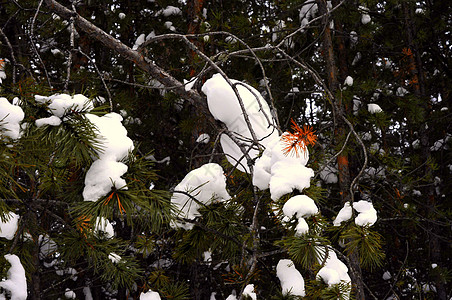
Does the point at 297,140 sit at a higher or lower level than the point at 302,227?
higher

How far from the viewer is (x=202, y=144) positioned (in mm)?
4539

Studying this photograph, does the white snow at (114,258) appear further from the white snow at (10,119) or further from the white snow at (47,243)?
the white snow at (10,119)

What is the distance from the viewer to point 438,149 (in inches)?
304

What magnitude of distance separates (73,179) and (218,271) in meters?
5.23

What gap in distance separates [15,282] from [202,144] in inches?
115

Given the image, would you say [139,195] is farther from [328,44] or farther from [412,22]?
[412,22]

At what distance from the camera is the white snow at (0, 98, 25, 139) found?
3.44 ft

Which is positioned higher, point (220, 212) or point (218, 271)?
point (218, 271)

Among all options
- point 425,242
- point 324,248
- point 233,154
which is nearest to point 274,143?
point 324,248

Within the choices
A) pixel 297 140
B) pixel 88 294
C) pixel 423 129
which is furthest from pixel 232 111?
pixel 88 294

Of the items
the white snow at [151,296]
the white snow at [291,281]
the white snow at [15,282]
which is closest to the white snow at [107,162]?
the white snow at [291,281]

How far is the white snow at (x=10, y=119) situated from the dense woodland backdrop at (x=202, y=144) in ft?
0.18

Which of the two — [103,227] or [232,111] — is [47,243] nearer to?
[103,227]

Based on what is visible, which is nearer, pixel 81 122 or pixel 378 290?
pixel 81 122
